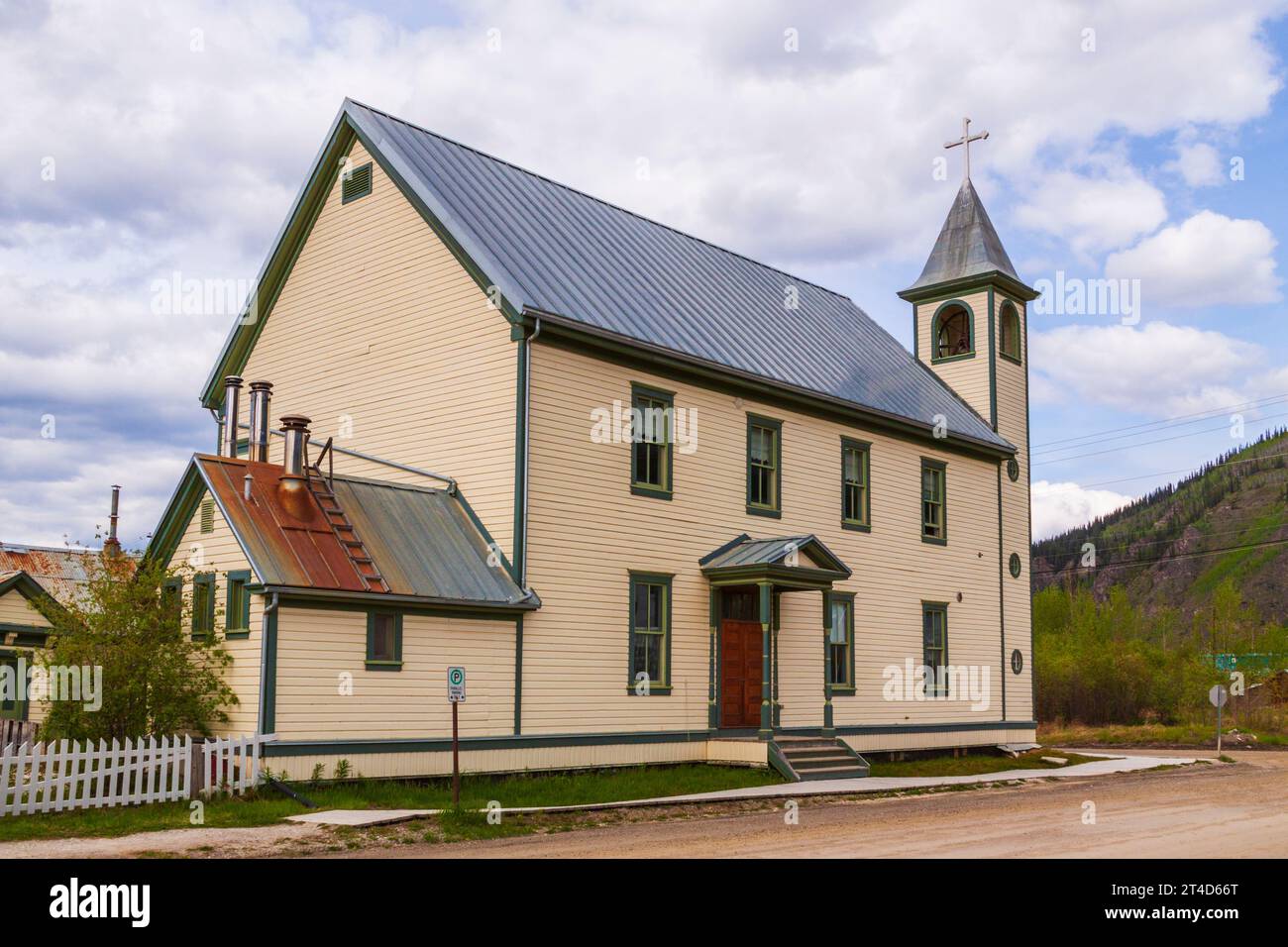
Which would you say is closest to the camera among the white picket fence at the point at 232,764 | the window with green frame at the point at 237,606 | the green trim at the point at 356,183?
the white picket fence at the point at 232,764

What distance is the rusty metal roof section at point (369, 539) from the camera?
58.2ft

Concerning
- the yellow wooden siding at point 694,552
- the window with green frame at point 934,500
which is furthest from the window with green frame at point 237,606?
the window with green frame at point 934,500

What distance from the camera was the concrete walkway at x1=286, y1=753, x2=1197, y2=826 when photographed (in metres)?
15.2

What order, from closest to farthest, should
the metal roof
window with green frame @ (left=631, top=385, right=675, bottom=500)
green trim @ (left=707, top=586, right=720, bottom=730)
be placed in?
1. window with green frame @ (left=631, top=385, right=675, bottom=500)
2. the metal roof
3. green trim @ (left=707, top=586, right=720, bottom=730)

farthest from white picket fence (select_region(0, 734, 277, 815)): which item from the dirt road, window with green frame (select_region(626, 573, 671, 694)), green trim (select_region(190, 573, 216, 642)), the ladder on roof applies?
window with green frame (select_region(626, 573, 671, 694))

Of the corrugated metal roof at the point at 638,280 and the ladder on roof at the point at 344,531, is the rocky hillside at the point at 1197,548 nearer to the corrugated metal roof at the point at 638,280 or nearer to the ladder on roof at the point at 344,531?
the corrugated metal roof at the point at 638,280

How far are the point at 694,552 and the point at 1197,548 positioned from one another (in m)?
171

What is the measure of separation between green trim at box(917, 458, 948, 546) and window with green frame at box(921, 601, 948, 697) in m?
1.48

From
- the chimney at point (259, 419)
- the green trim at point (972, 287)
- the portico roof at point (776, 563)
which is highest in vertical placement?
the green trim at point (972, 287)

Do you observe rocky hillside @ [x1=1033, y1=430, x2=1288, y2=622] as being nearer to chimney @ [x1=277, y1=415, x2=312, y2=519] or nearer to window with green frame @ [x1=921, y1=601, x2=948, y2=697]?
window with green frame @ [x1=921, y1=601, x2=948, y2=697]

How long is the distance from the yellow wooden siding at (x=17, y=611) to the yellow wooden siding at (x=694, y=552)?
57.8 feet

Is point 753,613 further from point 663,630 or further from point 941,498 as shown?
point 941,498

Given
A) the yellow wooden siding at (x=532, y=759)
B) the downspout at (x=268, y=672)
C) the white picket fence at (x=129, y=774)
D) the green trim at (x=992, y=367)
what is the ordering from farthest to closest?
the green trim at (x=992, y=367)
the yellow wooden siding at (x=532, y=759)
the downspout at (x=268, y=672)
the white picket fence at (x=129, y=774)

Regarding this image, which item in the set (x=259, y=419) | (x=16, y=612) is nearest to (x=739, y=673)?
(x=259, y=419)
